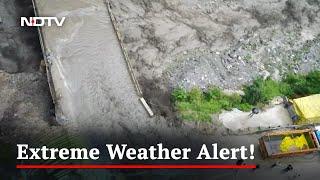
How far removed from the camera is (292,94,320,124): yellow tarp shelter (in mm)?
20547

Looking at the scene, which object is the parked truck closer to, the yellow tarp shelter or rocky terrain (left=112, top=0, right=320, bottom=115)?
the yellow tarp shelter

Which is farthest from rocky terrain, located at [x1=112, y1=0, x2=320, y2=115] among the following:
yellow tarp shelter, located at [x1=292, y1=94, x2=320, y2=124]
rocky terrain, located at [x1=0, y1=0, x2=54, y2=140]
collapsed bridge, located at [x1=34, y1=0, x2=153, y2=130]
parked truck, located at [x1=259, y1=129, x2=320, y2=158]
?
rocky terrain, located at [x1=0, y1=0, x2=54, y2=140]

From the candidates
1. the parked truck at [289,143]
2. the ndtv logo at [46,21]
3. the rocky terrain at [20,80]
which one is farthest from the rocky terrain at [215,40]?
the rocky terrain at [20,80]

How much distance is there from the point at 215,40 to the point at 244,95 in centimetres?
345

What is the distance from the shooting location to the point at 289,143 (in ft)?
64.5

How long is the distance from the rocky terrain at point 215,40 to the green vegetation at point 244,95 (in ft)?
1.45

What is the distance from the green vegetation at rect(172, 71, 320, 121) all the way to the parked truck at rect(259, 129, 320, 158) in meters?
1.97

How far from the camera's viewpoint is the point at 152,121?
20.5m

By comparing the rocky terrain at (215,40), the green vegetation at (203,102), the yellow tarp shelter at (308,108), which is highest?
the rocky terrain at (215,40)

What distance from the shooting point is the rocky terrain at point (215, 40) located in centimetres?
2258

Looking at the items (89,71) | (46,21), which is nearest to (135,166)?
(89,71)

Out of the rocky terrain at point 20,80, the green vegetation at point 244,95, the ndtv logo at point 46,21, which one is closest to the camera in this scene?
the rocky terrain at point 20,80

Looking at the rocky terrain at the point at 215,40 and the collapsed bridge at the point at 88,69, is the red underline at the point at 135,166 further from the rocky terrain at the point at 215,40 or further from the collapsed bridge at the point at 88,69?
the rocky terrain at the point at 215,40

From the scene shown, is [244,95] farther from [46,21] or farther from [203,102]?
[46,21]
